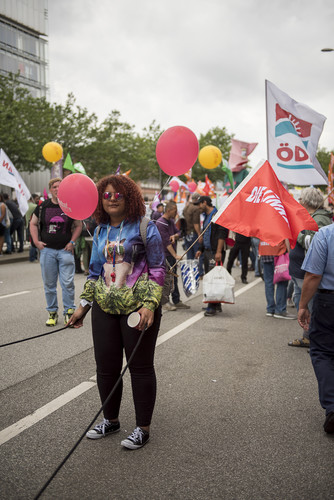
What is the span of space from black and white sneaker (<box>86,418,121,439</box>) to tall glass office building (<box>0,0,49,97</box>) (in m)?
47.7

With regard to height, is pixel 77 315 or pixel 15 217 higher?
pixel 15 217

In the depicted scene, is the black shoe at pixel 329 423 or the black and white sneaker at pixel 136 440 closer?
the black and white sneaker at pixel 136 440

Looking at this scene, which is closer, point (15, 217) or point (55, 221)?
point (55, 221)

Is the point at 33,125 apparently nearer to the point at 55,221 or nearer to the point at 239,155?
the point at 239,155

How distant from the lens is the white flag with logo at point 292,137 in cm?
682

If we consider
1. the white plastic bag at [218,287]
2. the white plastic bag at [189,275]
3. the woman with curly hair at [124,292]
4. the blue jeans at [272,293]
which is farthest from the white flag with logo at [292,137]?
the woman with curly hair at [124,292]

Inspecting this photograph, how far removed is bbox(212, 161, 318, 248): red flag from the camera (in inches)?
172

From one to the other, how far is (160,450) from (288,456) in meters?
0.83

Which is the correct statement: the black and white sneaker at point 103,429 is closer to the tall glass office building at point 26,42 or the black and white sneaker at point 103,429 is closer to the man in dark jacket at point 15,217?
the man in dark jacket at point 15,217

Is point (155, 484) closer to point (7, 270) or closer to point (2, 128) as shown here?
point (7, 270)

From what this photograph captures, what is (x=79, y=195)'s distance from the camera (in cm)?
364

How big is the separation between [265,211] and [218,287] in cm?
310

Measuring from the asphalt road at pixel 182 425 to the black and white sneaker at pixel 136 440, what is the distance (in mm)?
45

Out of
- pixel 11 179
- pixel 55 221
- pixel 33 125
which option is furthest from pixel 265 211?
pixel 33 125
